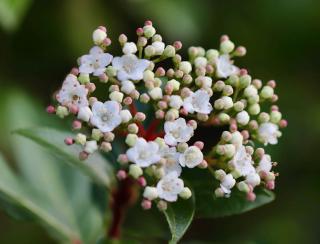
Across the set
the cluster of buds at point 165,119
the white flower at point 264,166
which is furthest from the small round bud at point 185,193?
the white flower at point 264,166

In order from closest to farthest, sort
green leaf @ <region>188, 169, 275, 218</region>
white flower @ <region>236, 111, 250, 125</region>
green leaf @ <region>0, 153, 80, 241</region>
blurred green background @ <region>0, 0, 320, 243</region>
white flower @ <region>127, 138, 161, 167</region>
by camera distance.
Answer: white flower @ <region>127, 138, 161, 167</region> → white flower @ <region>236, 111, 250, 125</region> → green leaf @ <region>188, 169, 275, 218</region> → green leaf @ <region>0, 153, 80, 241</region> → blurred green background @ <region>0, 0, 320, 243</region>

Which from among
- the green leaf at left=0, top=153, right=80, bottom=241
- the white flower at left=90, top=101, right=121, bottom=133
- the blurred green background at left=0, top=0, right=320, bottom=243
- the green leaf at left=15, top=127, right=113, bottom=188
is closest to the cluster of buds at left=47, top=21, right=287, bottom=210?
the white flower at left=90, top=101, right=121, bottom=133

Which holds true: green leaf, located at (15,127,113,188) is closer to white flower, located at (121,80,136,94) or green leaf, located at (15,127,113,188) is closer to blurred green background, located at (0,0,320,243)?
white flower, located at (121,80,136,94)

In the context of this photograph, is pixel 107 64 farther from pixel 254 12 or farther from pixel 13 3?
pixel 254 12

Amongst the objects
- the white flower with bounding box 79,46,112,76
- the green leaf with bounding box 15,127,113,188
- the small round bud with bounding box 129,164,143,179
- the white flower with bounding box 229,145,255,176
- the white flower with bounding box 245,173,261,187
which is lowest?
the small round bud with bounding box 129,164,143,179

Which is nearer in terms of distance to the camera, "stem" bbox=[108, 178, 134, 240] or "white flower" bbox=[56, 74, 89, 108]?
"white flower" bbox=[56, 74, 89, 108]

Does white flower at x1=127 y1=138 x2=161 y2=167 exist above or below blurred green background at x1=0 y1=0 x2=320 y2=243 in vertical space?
below

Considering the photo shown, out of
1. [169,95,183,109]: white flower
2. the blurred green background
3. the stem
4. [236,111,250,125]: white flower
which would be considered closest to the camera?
[169,95,183,109]: white flower
